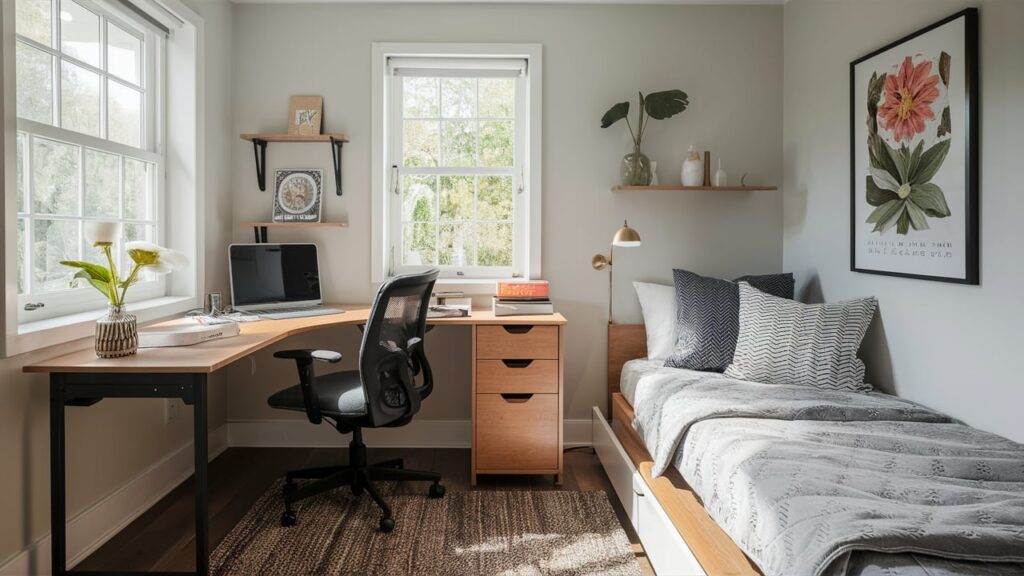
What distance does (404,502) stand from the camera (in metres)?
2.71

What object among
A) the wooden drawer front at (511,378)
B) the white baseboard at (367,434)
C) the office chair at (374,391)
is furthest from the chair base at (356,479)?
the white baseboard at (367,434)

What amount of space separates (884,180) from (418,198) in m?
2.23

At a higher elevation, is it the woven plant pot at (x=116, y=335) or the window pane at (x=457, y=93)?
the window pane at (x=457, y=93)

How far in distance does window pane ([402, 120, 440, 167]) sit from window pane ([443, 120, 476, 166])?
0.18 ft

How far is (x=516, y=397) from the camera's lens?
2979mm

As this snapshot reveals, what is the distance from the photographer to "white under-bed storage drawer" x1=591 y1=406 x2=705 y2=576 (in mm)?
1723

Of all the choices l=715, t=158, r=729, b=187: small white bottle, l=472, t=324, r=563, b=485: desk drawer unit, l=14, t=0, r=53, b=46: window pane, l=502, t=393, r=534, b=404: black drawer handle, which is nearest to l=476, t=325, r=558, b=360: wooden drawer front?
l=472, t=324, r=563, b=485: desk drawer unit

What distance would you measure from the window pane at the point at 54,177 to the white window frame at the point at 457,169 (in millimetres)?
1379

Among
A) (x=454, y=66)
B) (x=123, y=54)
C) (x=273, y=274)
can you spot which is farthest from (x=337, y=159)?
(x=123, y=54)

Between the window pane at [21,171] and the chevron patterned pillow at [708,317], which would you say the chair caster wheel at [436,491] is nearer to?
the chevron patterned pillow at [708,317]

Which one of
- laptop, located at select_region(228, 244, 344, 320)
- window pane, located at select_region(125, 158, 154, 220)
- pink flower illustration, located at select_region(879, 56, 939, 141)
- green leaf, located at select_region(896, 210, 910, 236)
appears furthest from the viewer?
laptop, located at select_region(228, 244, 344, 320)

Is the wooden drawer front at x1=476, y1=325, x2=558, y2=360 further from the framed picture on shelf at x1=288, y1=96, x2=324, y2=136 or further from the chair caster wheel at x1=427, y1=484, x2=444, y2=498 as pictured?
the framed picture on shelf at x1=288, y1=96, x2=324, y2=136

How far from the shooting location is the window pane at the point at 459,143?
3502 millimetres

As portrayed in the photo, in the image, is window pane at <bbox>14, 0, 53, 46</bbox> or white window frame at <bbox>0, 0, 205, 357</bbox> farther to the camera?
white window frame at <bbox>0, 0, 205, 357</bbox>
